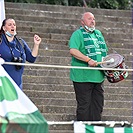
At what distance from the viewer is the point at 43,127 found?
19.8 feet

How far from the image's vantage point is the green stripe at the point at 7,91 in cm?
661

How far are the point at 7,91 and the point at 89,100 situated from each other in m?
1.62

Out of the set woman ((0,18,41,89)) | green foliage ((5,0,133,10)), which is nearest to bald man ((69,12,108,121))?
woman ((0,18,41,89))

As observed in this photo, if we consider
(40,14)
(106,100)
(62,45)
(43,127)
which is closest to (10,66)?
(43,127)

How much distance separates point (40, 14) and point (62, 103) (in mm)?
3900

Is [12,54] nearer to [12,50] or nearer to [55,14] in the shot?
[12,50]

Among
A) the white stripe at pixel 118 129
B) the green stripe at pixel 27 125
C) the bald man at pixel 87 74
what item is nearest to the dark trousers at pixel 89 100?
the bald man at pixel 87 74

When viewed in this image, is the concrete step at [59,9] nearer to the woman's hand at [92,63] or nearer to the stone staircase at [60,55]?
the stone staircase at [60,55]

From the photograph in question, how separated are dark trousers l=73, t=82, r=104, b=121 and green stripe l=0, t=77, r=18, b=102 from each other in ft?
4.63

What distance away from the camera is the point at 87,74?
7.91 m

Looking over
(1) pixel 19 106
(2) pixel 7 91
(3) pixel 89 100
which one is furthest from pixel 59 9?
(1) pixel 19 106

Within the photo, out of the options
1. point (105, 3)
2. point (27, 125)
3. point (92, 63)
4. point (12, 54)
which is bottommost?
point (27, 125)

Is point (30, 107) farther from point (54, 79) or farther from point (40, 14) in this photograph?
point (40, 14)

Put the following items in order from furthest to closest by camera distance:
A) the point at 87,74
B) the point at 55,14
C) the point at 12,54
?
1. the point at 55,14
2. the point at 87,74
3. the point at 12,54
